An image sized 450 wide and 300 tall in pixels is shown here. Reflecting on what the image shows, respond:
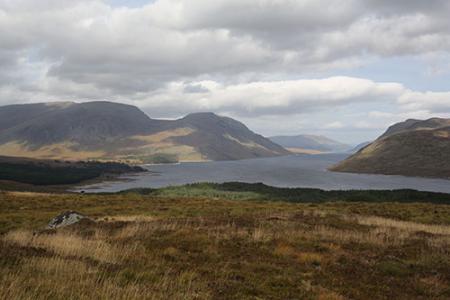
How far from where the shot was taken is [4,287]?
8.87 meters

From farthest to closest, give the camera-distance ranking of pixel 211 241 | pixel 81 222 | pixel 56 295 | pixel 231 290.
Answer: pixel 81 222 → pixel 211 241 → pixel 231 290 → pixel 56 295

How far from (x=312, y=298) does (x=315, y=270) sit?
13.8 ft

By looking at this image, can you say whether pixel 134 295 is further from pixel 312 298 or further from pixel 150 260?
pixel 150 260

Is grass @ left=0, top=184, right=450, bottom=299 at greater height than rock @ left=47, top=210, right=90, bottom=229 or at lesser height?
greater

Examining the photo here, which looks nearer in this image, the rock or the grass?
the grass

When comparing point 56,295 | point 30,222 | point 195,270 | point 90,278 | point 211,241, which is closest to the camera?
point 56,295

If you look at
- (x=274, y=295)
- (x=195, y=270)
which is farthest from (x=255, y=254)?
(x=274, y=295)

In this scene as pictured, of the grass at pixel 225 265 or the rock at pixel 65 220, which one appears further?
the rock at pixel 65 220

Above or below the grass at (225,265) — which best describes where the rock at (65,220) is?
below

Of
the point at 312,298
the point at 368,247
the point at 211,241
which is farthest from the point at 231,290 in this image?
the point at 368,247

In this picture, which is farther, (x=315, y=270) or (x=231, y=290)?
(x=315, y=270)

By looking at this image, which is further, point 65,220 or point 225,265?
point 65,220

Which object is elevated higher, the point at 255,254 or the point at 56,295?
the point at 56,295

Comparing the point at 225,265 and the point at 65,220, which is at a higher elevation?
the point at 225,265
